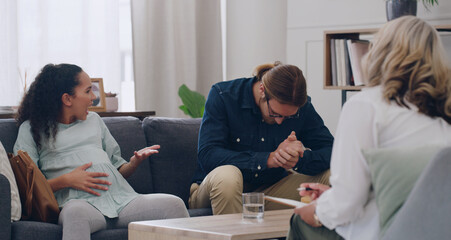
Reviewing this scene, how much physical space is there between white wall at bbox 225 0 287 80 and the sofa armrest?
249 centimetres

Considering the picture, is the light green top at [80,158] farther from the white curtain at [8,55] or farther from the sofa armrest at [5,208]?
the white curtain at [8,55]

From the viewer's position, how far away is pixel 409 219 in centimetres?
140

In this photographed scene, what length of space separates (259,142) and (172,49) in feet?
5.60

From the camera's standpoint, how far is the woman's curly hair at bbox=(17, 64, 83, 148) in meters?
2.60

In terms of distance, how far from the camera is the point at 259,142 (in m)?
2.79

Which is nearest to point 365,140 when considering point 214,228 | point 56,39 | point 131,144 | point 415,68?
point 415,68

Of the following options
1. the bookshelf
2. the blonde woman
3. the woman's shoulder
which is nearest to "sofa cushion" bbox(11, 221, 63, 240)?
the woman's shoulder

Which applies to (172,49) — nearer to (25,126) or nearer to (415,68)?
(25,126)

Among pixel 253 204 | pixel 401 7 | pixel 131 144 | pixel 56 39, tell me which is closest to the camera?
pixel 253 204

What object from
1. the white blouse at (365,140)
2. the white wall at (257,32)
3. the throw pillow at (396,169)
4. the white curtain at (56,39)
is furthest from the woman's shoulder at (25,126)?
the white wall at (257,32)

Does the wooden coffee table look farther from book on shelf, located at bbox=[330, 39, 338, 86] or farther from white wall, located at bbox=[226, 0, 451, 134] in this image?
white wall, located at bbox=[226, 0, 451, 134]

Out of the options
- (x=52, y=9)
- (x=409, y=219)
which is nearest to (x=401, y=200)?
(x=409, y=219)

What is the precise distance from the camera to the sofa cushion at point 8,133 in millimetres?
2607

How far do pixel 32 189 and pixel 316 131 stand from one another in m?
1.26
